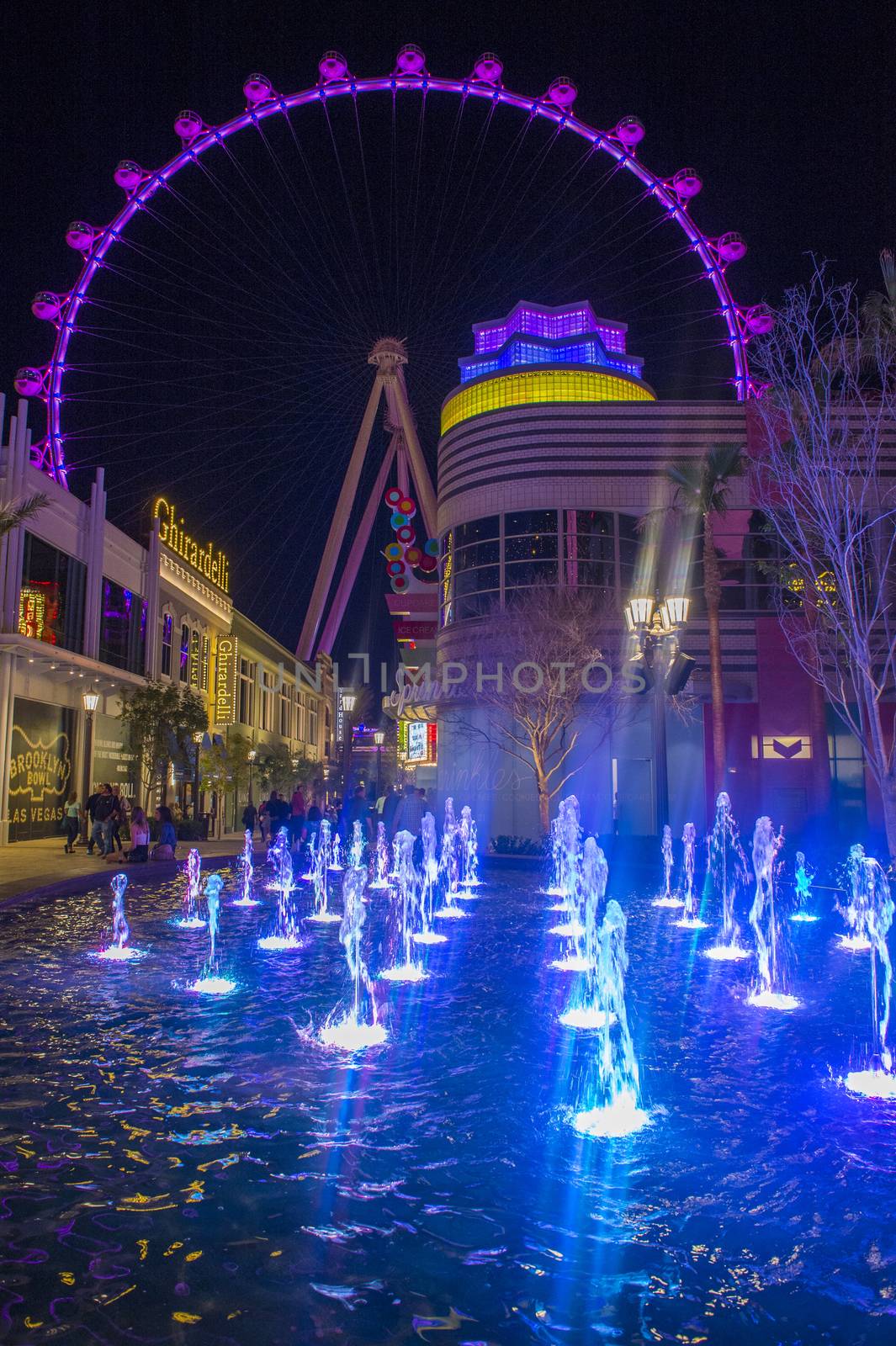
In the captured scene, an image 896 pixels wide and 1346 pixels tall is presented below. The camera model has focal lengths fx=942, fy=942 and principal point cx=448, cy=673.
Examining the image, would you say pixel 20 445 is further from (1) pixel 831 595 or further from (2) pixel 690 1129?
(2) pixel 690 1129

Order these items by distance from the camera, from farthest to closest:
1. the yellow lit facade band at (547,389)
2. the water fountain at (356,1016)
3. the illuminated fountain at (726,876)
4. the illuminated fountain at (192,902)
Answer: the yellow lit facade band at (547,389)
the illuminated fountain at (192,902)
the illuminated fountain at (726,876)
the water fountain at (356,1016)

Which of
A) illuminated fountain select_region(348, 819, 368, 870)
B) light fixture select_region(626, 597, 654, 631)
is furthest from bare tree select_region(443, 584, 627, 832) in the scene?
light fixture select_region(626, 597, 654, 631)

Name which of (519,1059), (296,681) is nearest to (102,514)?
(519,1059)

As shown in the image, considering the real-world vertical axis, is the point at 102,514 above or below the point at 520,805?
above

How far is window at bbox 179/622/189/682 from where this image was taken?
43.2m

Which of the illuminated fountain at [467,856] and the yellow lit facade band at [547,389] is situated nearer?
the illuminated fountain at [467,856]

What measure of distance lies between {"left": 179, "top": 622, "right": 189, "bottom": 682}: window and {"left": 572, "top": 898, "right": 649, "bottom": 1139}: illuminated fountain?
3651 cm

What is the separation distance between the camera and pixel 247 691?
5747cm

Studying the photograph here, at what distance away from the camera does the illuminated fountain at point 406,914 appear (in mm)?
10500

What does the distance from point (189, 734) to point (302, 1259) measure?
26207 mm

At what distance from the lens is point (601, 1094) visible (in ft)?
20.9

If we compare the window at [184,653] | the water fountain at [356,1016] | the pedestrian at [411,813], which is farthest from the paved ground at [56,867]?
the window at [184,653]

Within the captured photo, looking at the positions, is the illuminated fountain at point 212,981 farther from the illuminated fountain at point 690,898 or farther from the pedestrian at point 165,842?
the pedestrian at point 165,842

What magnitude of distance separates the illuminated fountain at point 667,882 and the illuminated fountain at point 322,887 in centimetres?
583
